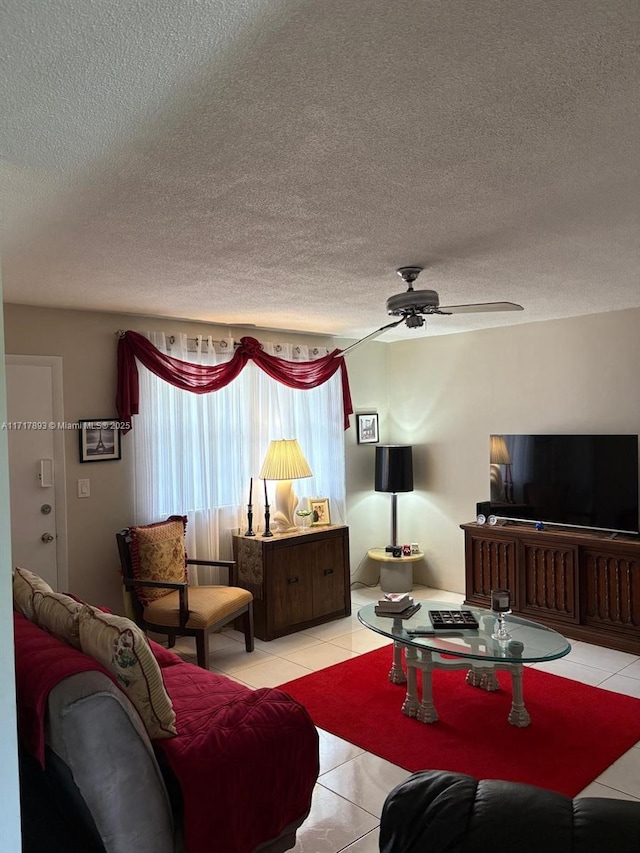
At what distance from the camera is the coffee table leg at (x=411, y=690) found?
11.6 feet

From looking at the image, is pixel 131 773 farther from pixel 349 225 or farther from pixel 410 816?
pixel 349 225

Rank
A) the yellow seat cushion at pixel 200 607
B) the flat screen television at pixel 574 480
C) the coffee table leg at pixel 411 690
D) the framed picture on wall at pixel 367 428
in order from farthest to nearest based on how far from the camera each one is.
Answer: the framed picture on wall at pixel 367 428 < the flat screen television at pixel 574 480 < the yellow seat cushion at pixel 200 607 < the coffee table leg at pixel 411 690

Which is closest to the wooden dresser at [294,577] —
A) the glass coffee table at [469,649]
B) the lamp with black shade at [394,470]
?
the lamp with black shade at [394,470]

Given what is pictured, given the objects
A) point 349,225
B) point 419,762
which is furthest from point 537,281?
point 419,762

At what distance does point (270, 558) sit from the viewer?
15.8 feet

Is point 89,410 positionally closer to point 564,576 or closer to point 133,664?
point 133,664

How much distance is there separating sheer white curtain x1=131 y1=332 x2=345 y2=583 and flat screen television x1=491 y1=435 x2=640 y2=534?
1700 mm

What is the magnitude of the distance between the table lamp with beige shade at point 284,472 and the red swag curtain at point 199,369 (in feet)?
2.01

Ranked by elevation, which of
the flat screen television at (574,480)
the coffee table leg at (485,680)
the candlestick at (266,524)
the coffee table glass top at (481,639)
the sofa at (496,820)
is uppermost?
the flat screen television at (574,480)

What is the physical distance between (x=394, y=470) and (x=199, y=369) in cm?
222

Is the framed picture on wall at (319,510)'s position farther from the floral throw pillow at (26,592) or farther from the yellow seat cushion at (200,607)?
the floral throw pillow at (26,592)

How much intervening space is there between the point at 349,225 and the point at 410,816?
209 cm

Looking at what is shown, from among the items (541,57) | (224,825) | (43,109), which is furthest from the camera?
(224,825)

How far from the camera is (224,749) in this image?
2166 mm
